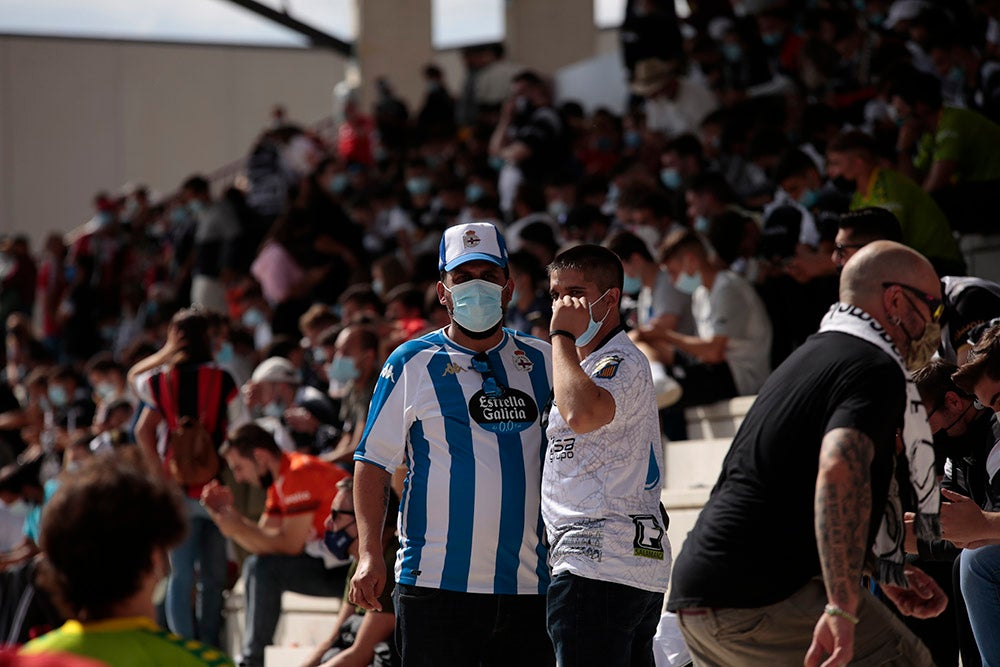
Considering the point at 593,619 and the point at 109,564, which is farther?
the point at 593,619

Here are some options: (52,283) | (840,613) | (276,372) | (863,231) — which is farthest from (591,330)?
(52,283)

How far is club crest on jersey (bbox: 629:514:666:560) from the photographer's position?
3.70 m

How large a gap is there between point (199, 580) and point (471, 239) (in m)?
4.18

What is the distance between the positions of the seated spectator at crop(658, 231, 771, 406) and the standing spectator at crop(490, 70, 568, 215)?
4.58m

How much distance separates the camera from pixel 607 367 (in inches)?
150

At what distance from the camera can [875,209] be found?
506cm

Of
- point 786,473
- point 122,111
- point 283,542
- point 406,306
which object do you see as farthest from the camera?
point 122,111

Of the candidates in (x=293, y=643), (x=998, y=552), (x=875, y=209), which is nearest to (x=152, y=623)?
(x=998, y=552)

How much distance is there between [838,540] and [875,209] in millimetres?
2314

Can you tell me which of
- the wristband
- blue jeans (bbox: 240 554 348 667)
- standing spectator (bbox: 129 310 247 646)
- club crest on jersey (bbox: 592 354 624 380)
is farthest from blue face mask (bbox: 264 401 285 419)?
the wristband

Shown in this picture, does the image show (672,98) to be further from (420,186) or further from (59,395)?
(59,395)

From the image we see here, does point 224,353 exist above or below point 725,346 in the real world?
below

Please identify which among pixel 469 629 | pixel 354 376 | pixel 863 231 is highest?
pixel 863 231

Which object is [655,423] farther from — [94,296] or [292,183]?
[94,296]
